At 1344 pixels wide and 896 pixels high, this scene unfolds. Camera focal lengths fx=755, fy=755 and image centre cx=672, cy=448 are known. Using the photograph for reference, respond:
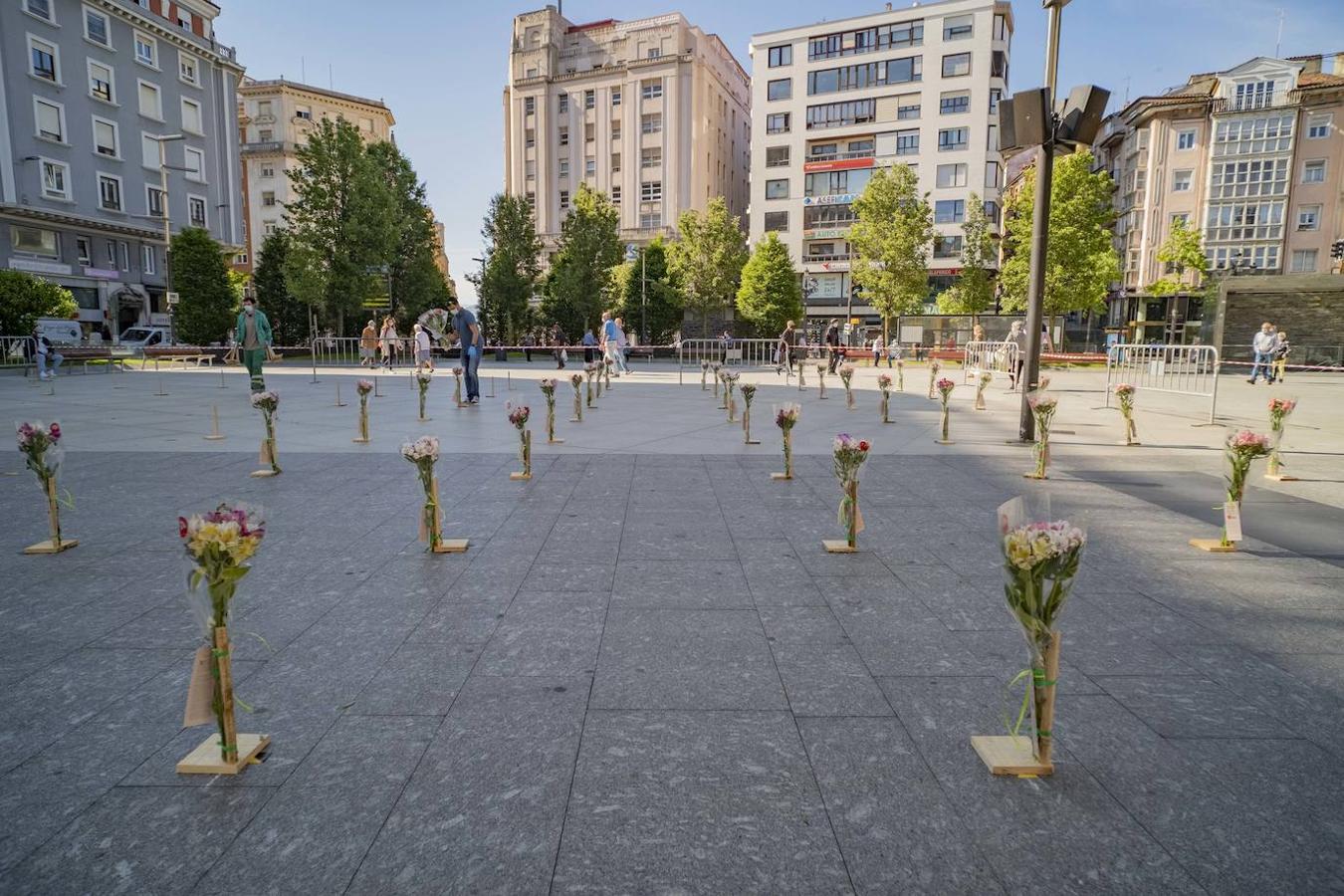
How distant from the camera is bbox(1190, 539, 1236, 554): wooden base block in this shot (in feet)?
19.1

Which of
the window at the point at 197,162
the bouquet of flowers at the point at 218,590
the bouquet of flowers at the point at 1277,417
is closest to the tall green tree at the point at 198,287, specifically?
the window at the point at 197,162

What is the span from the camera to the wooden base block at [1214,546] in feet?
19.1

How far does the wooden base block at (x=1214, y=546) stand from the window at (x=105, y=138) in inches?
2086

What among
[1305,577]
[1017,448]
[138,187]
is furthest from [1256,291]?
[138,187]

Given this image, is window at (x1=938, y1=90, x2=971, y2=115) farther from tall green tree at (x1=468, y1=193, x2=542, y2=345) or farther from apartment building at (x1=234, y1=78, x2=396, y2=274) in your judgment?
apartment building at (x1=234, y1=78, x2=396, y2=274)

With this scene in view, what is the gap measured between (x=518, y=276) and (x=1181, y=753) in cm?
4351

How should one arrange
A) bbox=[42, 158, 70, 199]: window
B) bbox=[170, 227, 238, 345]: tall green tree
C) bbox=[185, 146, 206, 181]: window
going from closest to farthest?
1. bbox=[170, 227, 238, 345]: tall green tree
2. bbox=[42, 158, 70, 199]: window
3. bbox=[185, 146, 206, 181]: window

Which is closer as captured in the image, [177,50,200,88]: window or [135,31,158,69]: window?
[135,31,158,69]: window

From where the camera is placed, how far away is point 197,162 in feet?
155

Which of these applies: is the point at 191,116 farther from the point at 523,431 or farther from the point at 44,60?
the point at 523,431

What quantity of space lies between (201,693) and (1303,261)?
72130 mm

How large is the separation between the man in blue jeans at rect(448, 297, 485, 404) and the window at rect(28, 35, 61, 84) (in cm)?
3900

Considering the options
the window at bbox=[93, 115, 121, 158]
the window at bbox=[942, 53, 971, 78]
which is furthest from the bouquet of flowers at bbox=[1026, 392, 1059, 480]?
the window at bbox=[942, 53, 971, 78]

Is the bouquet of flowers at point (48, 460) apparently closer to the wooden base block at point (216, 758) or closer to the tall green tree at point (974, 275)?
the wooden base block at point (216, 758)
